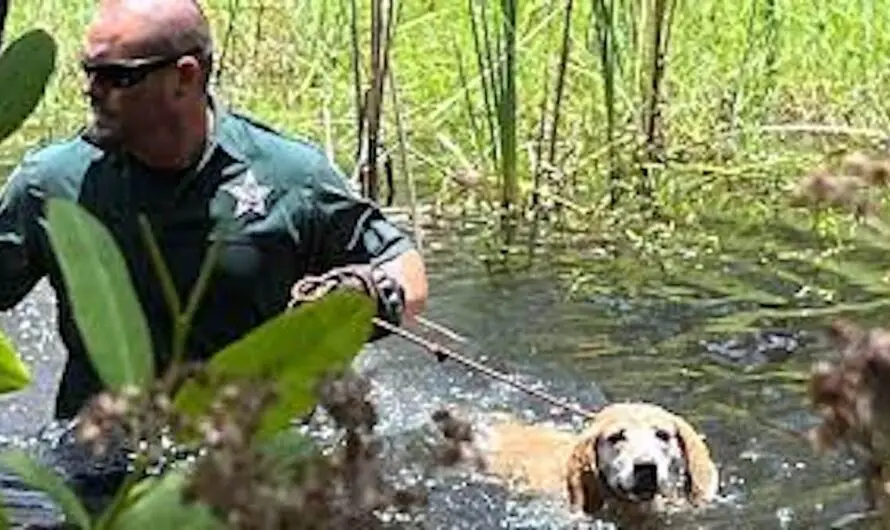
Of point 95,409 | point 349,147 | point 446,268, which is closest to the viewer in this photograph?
point 95,409

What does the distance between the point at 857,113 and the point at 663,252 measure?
1.40 m

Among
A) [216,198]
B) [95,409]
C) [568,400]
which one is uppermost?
[95,409]

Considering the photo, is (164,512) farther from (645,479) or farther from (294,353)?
(645,479)

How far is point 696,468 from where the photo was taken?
6.14 meters

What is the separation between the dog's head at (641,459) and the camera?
19.9 ft

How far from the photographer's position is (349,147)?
9391 mm

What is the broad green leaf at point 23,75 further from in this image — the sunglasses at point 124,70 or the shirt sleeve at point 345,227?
the shirt sleeve at point 345,227

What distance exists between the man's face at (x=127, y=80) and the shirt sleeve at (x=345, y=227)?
A: 1.41ft

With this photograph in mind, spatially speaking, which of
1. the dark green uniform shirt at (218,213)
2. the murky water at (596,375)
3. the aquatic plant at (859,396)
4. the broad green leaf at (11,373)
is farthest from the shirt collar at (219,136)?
the aquatic plant at (859,396)

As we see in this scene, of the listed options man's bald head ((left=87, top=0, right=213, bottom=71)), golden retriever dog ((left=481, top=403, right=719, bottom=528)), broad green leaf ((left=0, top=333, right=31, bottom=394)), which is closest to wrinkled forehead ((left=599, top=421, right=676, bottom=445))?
golden retriever dog ((left=481, top=403, right=719, bottom=528))

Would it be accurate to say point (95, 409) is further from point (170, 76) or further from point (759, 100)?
point (759, 100)

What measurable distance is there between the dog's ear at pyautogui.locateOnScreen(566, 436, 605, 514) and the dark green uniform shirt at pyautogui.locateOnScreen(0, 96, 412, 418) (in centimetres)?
126

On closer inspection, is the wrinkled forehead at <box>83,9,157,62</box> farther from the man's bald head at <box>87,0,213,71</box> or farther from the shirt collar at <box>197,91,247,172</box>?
the shirt collar at <box>197,91,247,172</box>

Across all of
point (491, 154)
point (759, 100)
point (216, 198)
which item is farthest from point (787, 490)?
point (759, 100)
